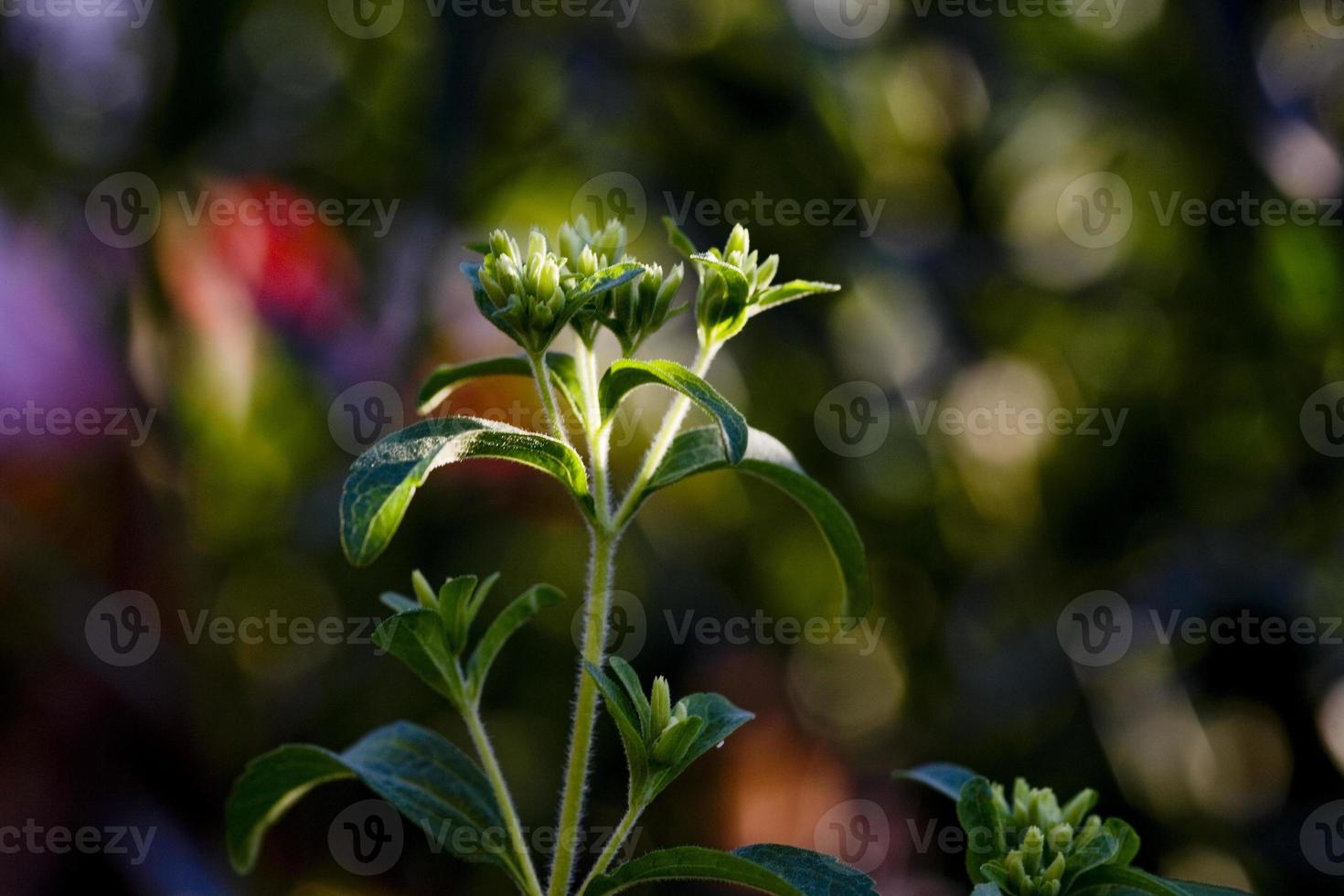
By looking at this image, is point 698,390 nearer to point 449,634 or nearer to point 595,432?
point 595,432

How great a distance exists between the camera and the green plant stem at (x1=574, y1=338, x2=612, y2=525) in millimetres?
883

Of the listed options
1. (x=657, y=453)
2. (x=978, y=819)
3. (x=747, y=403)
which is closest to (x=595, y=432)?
(x=657, y=453)

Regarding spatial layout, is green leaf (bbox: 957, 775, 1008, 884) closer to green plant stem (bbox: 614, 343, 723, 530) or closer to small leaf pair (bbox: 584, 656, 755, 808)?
small leaf pair (bbox: 584, 656, 755, 808)

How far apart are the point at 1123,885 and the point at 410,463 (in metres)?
0.56

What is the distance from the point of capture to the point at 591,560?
3.02 ft

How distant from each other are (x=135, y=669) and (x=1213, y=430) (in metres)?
2.58

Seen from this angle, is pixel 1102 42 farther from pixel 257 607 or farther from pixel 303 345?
pixel 257 607

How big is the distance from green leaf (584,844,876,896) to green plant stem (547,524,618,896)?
0.07 m

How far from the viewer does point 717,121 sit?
3.23 m

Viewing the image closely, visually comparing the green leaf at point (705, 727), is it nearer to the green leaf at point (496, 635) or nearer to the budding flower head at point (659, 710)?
the budding flower head at point (659, 710)

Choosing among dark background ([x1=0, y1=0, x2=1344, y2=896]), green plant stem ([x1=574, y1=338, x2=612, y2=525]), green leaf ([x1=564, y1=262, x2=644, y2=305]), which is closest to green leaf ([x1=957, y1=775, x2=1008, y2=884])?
green plant stem ([x1=574, y1=338, x2=612, y2=525])

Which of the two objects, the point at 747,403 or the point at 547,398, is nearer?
the point at 547,398

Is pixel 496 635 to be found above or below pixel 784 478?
below

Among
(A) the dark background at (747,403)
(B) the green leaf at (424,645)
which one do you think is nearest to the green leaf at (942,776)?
(B) the green leaf at (424,645)
